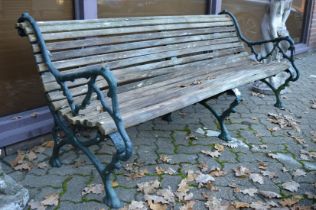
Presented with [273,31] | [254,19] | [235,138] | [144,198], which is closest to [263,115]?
[235,138]

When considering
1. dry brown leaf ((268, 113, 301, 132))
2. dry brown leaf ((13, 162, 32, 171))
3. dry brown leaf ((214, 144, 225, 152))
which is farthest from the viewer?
dry brown leaf ((268, 113, 301, 132))

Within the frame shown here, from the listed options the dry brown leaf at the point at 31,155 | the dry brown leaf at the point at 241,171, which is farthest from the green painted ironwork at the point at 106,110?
the dry brown leaf at the point at 241,171

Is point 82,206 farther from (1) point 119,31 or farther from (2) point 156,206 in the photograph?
(1) point 119,31

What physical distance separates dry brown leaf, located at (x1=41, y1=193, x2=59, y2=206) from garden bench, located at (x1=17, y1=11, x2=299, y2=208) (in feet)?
1.13

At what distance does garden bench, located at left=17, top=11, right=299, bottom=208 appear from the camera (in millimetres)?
2463

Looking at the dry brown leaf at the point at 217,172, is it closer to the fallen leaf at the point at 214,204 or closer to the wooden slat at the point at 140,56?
the fallen leaf at the point at 214,204

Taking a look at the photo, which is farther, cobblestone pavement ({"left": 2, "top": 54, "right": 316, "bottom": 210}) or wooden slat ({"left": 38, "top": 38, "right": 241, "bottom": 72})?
wooden slat ({"left": 38, "top": 38, "right": 241, "bottom": 72})

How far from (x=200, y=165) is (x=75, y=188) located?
99cm

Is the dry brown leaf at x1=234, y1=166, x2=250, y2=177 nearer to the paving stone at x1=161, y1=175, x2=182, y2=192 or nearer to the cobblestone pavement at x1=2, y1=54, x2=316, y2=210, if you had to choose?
the cobblestone pavement at x1=2, y1=54, x2=316, y2=210

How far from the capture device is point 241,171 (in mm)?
3016

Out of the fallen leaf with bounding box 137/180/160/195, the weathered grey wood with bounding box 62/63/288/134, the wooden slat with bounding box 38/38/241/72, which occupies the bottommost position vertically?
the fallen leaf with bounding box 137/180/160/195

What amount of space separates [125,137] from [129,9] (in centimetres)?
244

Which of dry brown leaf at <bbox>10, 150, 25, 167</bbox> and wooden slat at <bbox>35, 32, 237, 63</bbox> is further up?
wooden slat at <bbox>35, 32, 237, 63</bbox>

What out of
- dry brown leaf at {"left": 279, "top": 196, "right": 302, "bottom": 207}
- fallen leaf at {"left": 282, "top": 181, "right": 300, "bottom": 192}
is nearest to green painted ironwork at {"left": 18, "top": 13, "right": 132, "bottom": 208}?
dry brown leaf at {"left": 279, "top": 196, "right": 302, "bottom": 207}
